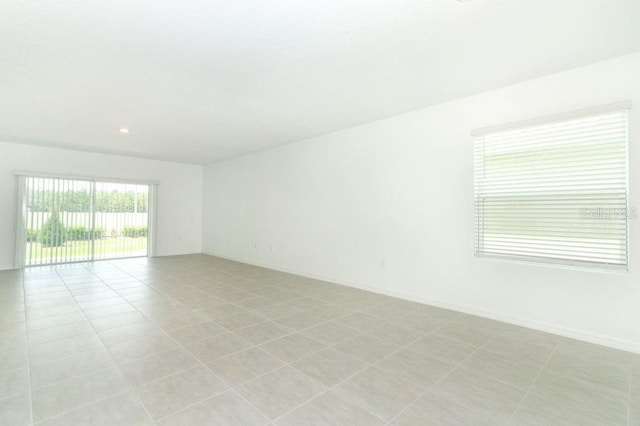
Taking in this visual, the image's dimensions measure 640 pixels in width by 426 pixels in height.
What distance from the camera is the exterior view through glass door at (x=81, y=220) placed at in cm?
621

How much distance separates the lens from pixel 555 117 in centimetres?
300

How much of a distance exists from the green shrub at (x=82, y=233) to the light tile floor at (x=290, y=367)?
9.68ft

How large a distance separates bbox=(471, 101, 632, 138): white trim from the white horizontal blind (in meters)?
0.05

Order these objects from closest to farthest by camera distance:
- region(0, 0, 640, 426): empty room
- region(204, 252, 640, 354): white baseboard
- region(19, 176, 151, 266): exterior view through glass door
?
region(0, 0, 640, 426): empty room
region(204, 252, 640, 354): white baseboard
region(19, 176, 151, 266): exterior view through glass door

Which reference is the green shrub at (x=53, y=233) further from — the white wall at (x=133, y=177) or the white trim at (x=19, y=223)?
the white wall at (x=133, y=177)

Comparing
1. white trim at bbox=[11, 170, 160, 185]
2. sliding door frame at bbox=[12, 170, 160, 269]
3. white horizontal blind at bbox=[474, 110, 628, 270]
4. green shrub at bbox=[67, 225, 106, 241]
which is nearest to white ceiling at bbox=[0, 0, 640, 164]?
white horizontal blind at bbox=[474, 110, 628, 270]

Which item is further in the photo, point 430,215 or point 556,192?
point 430,215

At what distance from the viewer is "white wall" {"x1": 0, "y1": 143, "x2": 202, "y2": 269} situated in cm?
594

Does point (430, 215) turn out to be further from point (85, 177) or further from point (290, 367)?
point (85, 177)

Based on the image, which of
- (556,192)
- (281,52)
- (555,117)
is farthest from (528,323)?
(281,52)

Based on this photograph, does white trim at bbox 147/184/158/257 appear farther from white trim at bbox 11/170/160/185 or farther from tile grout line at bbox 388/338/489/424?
tile grout line at bbox 388/338/489/424

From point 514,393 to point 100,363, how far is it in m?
3.01

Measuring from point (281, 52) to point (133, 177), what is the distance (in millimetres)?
6432

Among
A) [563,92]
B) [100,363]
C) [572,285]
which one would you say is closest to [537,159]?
[563,92]
